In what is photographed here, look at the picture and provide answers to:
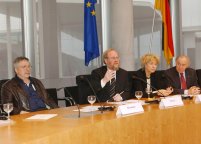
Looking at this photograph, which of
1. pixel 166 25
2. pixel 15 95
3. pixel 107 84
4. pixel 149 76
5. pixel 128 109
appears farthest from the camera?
pixel 166 25

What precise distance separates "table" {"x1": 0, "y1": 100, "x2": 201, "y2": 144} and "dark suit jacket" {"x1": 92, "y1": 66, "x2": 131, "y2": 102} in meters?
0.85

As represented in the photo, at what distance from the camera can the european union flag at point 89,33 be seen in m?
5.69

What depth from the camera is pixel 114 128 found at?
273 centimetres

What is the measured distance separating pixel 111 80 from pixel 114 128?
1737mm

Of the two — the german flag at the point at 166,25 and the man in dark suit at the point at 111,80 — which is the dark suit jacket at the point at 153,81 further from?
the german flag at the point at 166,25

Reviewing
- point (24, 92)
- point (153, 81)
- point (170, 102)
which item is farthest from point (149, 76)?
point (24, 92)

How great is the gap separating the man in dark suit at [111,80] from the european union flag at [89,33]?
4.04 ft

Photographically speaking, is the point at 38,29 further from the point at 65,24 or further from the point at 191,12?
the point at 191,12

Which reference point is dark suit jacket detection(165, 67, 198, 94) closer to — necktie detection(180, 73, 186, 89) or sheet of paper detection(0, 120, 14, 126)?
necktie detection(180, 73, 186, 89)

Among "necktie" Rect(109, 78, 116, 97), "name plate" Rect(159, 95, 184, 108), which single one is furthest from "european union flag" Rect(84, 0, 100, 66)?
"name plate" Rect(159, 95, 184, 108)

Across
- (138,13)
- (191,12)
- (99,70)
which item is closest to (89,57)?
(99,70)

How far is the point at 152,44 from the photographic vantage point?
7848 millimetres

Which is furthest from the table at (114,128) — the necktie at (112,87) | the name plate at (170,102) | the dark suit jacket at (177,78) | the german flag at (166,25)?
the german flag at (166,25)

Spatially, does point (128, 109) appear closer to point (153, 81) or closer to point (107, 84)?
point (107, 84)
